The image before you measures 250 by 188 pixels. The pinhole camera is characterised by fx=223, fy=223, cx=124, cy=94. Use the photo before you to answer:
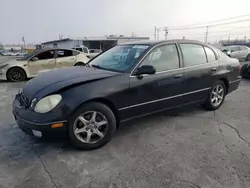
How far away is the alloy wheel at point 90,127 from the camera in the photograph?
3.06m

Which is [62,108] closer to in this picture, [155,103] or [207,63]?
[155,103]

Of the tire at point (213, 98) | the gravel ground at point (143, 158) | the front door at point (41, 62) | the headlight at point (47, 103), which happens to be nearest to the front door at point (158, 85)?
the gravel ground at point (143, 158)

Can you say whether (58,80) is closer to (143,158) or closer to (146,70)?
(146,70)

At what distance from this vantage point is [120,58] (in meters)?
3.93

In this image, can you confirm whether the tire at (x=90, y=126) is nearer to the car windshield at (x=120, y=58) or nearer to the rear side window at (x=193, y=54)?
the car windshield at (x=120, y=58)

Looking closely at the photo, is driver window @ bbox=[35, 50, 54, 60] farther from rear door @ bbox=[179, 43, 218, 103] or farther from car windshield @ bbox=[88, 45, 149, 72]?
rear door @ bbox=[179, 43, 218, 103]

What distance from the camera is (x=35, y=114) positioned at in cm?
286

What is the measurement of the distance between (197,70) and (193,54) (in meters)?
0.33

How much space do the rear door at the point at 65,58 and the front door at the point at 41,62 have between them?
22cm

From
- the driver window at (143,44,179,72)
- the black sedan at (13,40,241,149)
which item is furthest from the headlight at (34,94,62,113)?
the driver window at (143,44,179,72)

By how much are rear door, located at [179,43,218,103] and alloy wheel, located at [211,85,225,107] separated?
0.91 feet

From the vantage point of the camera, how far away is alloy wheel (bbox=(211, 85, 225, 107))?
471 centimetres

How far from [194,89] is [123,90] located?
1.63 meters

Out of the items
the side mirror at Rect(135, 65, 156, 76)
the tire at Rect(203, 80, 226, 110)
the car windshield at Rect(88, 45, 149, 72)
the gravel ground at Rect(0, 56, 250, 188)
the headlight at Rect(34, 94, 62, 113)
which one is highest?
the car windshield at Rect(88, 45, 149, 72)
